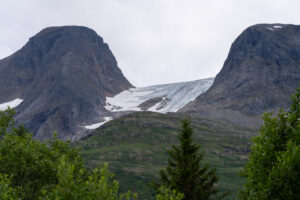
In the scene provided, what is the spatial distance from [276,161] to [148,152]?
465ft

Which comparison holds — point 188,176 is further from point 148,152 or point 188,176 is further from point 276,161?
point 148,152

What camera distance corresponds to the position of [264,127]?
2369cm

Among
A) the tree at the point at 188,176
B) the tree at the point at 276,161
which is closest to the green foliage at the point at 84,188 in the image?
the tree at the point at 276,161

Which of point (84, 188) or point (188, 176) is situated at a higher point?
point (84, 188)

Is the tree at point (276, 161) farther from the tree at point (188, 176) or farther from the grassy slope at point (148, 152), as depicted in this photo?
the grassy slope at point (148, 152)

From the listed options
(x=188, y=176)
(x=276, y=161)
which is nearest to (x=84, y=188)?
(x=188, y=176)

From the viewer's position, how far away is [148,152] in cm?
16088

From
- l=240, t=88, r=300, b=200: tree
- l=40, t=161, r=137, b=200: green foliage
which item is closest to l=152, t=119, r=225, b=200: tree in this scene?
l=240, t=88, r=300, b=200: tree

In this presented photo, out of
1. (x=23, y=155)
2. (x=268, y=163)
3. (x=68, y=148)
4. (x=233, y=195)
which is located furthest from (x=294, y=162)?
(x=233, y=195)

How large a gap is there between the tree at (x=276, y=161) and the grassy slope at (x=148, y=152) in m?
88.8

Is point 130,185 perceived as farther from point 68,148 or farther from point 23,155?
point 23,155

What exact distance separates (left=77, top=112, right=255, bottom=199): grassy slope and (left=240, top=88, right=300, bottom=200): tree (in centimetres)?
8877

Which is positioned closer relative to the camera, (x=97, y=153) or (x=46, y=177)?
(x=46, y=177)

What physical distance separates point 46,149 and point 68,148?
5.12 m
